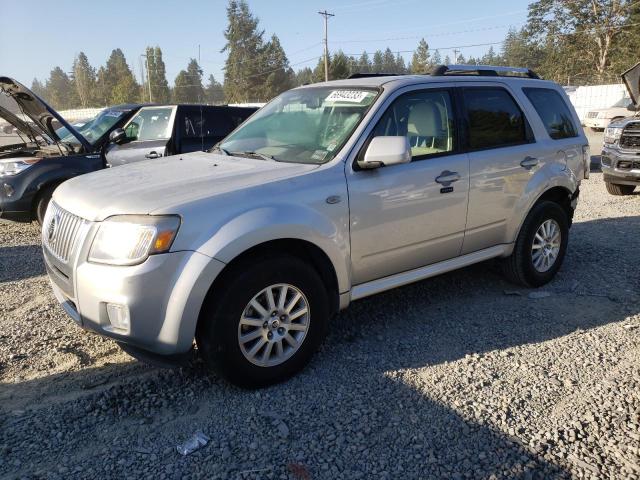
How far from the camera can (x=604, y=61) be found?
5334 centimetres

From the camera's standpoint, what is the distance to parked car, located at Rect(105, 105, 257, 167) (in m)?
8.12

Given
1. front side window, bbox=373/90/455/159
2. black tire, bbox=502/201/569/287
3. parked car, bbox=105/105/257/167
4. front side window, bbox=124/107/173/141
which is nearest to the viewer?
front side window, bbox=373/90/455/159

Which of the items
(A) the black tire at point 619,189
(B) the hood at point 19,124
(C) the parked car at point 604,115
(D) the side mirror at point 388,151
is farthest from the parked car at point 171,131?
(C) the parked car at point 604,115

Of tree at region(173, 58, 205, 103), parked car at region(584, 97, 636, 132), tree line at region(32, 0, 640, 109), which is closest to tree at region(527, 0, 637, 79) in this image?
tree line at region(32, 0, 640, 109)

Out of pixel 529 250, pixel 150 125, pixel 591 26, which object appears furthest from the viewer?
pixel 591 26

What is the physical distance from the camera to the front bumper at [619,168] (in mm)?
8820

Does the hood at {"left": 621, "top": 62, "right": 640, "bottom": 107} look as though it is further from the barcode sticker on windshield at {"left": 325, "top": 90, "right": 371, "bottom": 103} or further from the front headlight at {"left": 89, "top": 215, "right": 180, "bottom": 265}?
the front headlight at {"left": 89, "top": 215, "right": 180, "bottom": 265}

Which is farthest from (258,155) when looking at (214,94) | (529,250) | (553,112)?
(214,94)

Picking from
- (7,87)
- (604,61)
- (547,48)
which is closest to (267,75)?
(547,48)

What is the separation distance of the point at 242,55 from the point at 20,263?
3562 inches

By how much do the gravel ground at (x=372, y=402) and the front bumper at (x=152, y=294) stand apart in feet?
1.57

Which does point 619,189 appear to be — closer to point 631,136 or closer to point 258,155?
point 631,136

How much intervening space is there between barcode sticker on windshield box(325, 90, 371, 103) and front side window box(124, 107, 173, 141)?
476 cm

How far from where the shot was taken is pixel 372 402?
3.09m
